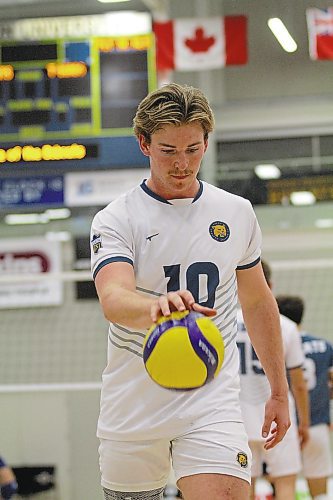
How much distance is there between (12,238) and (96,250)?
25.6 feet

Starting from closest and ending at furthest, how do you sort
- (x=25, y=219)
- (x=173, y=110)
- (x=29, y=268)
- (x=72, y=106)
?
(x=173, y=110) → (x=29, y=268) → (x=25, y=219) → (x=72, y=106)

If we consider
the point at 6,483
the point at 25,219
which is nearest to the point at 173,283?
the point at 6,483

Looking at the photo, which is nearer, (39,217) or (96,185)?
(39,217)

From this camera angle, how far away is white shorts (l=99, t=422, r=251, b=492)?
3.36 m

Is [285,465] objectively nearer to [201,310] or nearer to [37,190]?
[201,310]

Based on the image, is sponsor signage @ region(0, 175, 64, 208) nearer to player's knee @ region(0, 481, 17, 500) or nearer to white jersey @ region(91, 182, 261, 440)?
player's knee @ region(0, 481, 17, 500)

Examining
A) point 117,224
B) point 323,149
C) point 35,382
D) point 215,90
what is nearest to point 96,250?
point 117,224

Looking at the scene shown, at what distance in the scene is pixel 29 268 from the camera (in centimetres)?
1096

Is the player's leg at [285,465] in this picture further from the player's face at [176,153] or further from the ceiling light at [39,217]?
the ceiling light at [39,217]

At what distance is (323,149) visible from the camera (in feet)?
43.4

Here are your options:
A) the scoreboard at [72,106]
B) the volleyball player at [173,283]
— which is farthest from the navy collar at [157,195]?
the scoreboard at [72,106]

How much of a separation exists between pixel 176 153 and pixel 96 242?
40 cm

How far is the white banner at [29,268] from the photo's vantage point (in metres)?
10.8

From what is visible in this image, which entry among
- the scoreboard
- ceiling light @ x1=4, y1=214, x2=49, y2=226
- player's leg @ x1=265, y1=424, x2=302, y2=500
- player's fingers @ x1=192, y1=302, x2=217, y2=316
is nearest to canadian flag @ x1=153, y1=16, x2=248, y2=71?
the scoreboard
